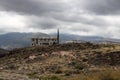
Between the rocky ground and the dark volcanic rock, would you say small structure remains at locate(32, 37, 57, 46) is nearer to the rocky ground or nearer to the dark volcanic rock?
the rocky ground

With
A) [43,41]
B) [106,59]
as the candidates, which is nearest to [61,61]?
[106,59]

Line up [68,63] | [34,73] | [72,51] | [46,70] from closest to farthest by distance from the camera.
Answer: [34,73]
[46,70]
[68,63]
[72,51]

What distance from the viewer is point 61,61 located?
244ft

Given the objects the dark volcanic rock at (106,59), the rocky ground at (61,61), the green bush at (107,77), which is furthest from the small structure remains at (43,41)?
the green bush at (107,77)

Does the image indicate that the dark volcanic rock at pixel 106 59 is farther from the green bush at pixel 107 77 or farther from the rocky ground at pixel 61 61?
the green bush at pixel 107 77

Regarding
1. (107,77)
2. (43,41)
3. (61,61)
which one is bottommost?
(61,61)

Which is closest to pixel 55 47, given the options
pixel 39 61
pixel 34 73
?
pixel 39 61

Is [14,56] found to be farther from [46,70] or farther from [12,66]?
[46,70]

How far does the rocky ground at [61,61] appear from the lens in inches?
2562

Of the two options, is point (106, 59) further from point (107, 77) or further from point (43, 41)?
point (43, 41)

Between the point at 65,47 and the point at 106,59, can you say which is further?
the point at 65,47

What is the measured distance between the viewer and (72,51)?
8312cm

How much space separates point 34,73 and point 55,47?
93.2 feet

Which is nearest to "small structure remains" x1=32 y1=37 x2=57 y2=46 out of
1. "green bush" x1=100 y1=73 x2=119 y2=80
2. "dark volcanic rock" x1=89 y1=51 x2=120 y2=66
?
"dark volcanic rock" x1=89 y1=51 x2=120 y2=66
